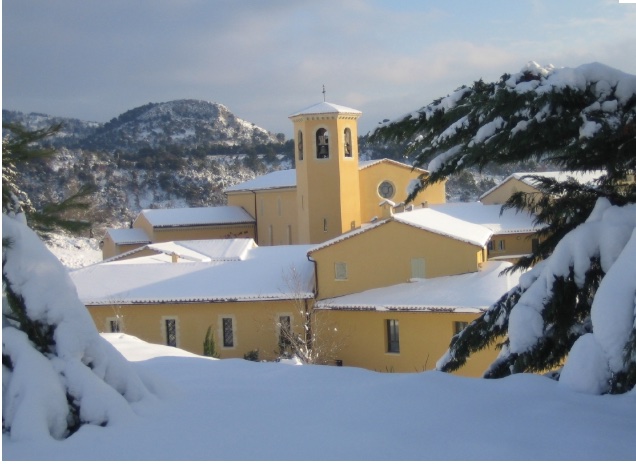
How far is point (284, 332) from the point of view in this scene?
2245 cm

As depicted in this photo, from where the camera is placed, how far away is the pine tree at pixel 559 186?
445 cm

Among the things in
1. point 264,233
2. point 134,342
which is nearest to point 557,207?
point 134,342

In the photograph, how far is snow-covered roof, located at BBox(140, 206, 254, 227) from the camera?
4466 cm

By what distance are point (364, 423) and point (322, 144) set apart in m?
34.2

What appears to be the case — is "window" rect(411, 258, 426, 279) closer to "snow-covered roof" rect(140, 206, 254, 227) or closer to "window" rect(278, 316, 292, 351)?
"window" rect(278, 316, 292, 351)

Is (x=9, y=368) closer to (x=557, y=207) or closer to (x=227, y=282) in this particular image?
(x=557, y=207)

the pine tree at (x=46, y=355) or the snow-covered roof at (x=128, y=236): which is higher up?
the snow-covered roof at (x=128, y=236)

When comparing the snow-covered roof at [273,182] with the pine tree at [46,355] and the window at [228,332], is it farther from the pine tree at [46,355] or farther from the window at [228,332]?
the pine tree at [46,355]

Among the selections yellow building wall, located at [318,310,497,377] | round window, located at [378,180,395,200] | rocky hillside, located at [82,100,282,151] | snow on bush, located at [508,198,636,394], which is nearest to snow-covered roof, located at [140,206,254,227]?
round window, located at [378,180,395,200]

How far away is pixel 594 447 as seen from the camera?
3.66 meters

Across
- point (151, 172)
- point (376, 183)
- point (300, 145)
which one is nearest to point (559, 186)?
point (300, 145)

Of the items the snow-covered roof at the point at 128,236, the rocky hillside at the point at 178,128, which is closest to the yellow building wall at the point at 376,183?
the snow-covered roof at the point at 128,236

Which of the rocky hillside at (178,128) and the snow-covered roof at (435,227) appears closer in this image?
the snow-covered roof at (435,227)

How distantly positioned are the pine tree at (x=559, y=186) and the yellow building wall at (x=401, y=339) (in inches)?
546
